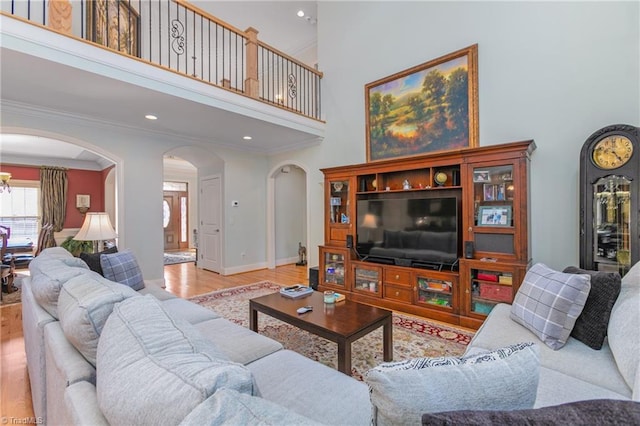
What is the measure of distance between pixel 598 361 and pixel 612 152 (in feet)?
6.75

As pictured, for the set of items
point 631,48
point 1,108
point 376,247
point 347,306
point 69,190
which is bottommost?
point 347,306

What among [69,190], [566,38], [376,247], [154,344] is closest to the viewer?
[154,344]

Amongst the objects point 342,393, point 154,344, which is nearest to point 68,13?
point 154,344

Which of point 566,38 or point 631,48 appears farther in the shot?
point 566,38

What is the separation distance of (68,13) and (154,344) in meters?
3.51

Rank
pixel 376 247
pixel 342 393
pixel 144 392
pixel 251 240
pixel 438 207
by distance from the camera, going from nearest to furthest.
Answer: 1. pixel 144 392
2. pixel 342 393
3. pixel 438 207
4. pixel 376 247
5. pixel 251 240

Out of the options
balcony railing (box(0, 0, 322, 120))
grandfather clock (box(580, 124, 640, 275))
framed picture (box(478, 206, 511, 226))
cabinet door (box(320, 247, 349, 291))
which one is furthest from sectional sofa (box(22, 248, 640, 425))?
balcony railing (box(0, 0, 322, 120))

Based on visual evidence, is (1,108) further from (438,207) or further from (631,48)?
(631,48)

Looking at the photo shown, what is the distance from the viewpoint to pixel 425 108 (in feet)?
13.2

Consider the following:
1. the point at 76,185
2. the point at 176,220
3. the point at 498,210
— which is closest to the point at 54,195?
the point at 76,185

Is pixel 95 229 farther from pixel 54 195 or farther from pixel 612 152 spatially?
pixel 54 195

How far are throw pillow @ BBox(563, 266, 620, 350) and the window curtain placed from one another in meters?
9.39

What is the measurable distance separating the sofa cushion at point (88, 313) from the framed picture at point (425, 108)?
379cm

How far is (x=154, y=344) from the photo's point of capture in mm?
852
